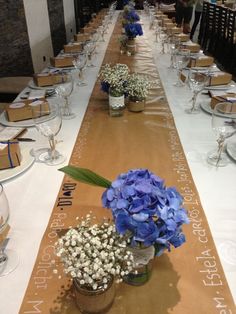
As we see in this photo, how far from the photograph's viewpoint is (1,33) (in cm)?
369

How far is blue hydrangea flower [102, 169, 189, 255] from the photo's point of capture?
0.56m

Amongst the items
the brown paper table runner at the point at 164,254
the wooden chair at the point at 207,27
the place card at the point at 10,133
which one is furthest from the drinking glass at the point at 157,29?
the place card at the point at 10,133

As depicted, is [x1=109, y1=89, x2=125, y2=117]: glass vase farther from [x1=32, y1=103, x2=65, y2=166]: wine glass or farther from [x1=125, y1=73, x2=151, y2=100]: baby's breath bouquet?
[x1=32, y1=103, x2=65, y2=166]: wine glass

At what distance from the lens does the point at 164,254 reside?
77 cm

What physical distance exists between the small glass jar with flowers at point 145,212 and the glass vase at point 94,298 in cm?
8

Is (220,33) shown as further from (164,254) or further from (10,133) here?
(164,254)

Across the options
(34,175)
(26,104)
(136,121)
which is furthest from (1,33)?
(34,175)

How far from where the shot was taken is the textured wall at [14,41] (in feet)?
12.3

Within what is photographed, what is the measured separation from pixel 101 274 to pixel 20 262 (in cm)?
32

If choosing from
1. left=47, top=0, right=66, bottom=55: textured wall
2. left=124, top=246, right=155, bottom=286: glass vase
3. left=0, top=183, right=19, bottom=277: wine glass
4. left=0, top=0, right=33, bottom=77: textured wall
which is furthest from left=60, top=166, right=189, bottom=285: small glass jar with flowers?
left=47, top=0, right=66, bottom=55: textured wall

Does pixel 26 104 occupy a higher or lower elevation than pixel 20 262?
higher

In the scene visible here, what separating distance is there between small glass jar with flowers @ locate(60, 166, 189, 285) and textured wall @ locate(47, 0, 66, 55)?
5705mm

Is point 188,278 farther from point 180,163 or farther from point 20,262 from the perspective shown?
point 180,163

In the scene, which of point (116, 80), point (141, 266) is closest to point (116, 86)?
point (116, 80)
